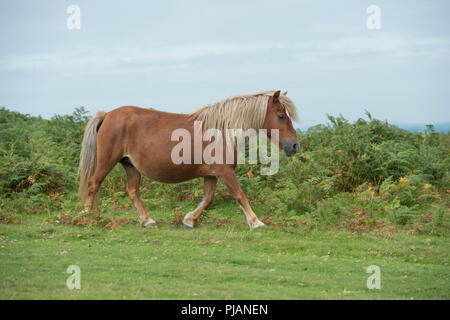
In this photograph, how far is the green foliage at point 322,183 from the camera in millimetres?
9477

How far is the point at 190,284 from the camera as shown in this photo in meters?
5.74

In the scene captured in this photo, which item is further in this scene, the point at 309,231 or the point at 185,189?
the point at 185,189

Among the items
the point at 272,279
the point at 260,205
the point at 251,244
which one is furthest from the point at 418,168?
the point at 272,279

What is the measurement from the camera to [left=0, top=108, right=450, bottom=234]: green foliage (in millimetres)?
9477

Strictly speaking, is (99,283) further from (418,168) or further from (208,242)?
(418,168)

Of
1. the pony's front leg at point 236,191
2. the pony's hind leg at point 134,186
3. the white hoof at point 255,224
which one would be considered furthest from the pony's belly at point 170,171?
the white hoof at point 255,224

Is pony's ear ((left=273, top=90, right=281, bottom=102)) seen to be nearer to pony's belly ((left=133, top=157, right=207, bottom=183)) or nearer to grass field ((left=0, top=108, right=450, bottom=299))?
pony's belly ((left=133, top=157, right=207, bottom=183))

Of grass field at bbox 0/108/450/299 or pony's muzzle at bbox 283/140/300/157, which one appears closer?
grass field at bbox 0/108/450/299

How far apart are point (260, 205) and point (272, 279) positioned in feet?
15.4

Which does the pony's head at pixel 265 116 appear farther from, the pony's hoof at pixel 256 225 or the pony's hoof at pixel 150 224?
the pony's hoof at pixel 150 224
